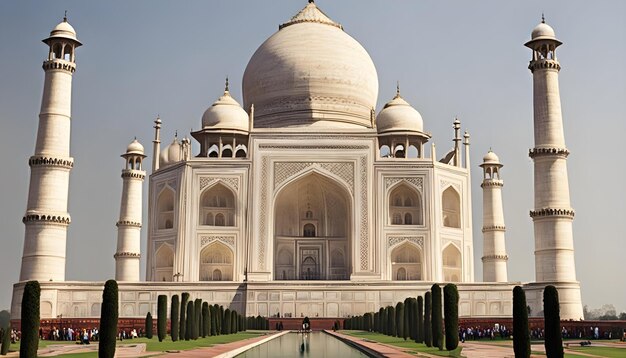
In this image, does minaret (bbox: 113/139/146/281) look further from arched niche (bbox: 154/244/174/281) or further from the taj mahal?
arched niche (bbox: 154/244/174/281)

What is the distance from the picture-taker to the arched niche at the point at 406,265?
992 inches

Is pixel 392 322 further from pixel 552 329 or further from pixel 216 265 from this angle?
pixel 216 265

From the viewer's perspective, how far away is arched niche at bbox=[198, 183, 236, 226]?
25719mm

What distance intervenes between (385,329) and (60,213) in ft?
30.8

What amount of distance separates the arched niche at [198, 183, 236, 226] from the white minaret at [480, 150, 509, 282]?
8732 mm

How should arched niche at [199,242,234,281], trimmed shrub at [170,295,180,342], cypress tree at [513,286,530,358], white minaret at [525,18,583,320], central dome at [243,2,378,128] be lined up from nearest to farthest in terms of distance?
cypress tree at [513,286,530,358] < trimmed shrub at [170,295,180,342] < white minaret at [525,18,583,320] < arched niche at [199,242,234,281] < central dome at [243,2,378,128]

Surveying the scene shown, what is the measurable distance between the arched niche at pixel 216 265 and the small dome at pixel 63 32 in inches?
288

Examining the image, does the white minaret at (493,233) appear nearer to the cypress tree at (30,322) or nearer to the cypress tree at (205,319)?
the cypress tree at (205,319)

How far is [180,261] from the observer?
2422 centimetres

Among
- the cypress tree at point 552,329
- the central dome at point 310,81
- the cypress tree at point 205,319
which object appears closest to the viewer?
the cypress tree at point 552,329

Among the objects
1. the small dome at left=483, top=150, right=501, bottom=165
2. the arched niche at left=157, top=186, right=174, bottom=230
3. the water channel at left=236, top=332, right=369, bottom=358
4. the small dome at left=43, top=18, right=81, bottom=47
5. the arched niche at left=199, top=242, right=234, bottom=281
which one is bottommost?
the water channel at left=236, top=332, right=369, bottom=358

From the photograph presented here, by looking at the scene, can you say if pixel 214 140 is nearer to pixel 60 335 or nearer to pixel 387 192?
pixel 387 192

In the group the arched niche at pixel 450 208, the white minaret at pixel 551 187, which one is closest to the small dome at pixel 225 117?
the arched niche at pixel 450 208

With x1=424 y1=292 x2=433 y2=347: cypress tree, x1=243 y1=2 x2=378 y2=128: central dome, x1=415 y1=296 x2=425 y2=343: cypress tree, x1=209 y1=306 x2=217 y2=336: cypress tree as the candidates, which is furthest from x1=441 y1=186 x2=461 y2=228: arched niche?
x1=424 y1=292 x2=433 y2=347: cypress tree
